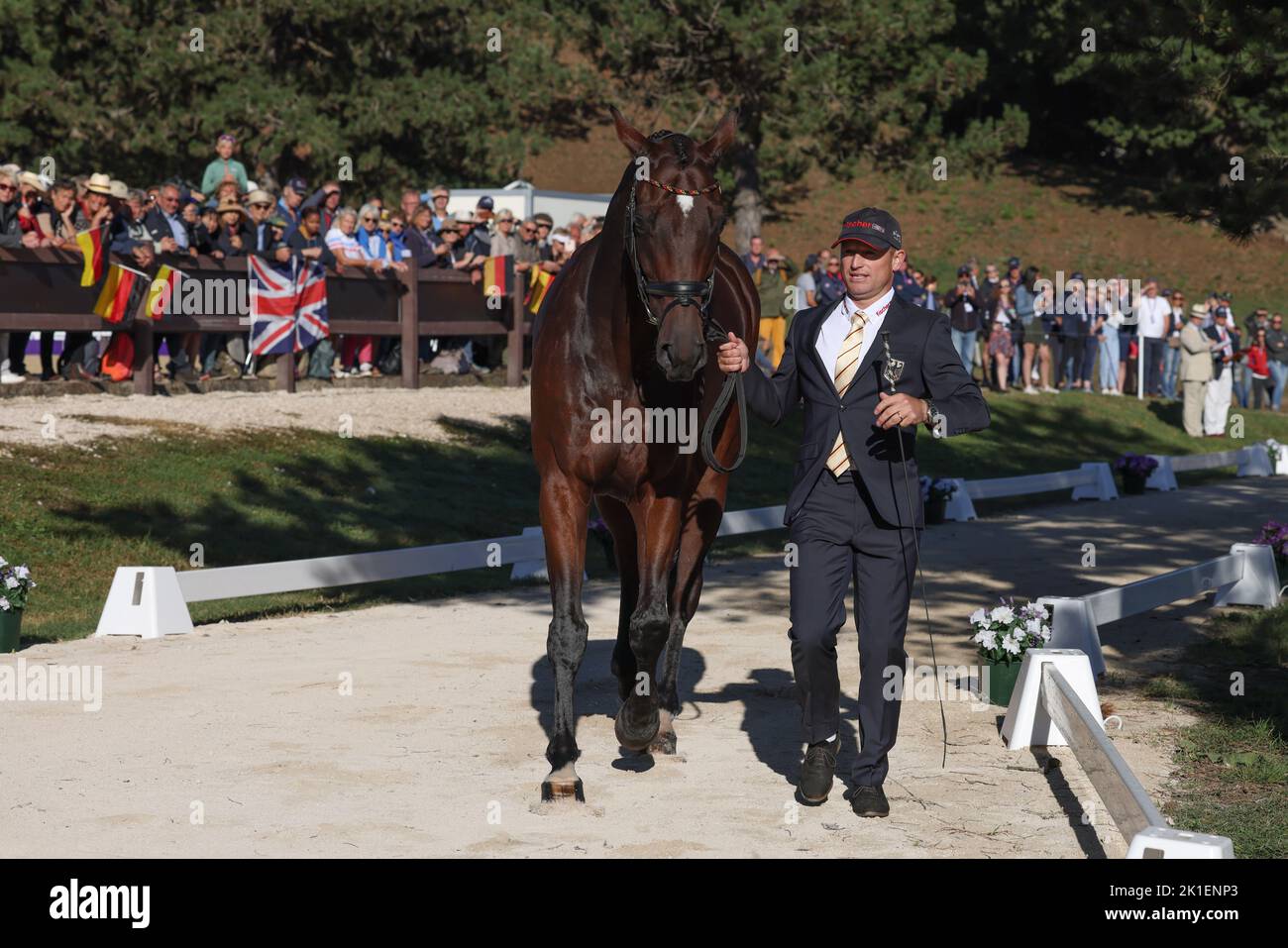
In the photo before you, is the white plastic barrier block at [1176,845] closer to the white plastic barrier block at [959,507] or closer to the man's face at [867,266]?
the man's face at [867,266]

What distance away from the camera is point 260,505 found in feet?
50.3

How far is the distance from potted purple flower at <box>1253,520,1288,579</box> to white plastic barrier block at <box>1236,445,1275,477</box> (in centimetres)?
1447

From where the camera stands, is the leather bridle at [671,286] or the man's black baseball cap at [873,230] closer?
the leather bridle at [671,286]

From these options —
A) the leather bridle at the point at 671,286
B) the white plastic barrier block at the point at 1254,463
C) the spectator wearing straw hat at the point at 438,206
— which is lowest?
the white plastic barrier block at the point at 1254,463

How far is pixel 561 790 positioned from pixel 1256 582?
810cm

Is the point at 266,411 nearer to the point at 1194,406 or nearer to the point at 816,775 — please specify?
the point at 816,775

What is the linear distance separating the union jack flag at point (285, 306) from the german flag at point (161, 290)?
110cm

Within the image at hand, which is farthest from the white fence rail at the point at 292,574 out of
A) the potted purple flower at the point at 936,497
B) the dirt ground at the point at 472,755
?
the potted purple flower at the point at 936,497

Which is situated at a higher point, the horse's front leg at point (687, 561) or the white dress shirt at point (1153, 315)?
the white dress shirt at point (1153, 315)

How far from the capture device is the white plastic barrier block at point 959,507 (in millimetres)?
19203

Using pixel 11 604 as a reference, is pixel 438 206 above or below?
above

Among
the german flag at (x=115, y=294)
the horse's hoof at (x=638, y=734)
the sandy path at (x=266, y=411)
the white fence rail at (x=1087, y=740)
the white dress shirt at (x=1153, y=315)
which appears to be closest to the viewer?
the white fence rail at (x=1087, y=740)

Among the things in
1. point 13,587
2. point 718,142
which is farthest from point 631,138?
point 13,587
